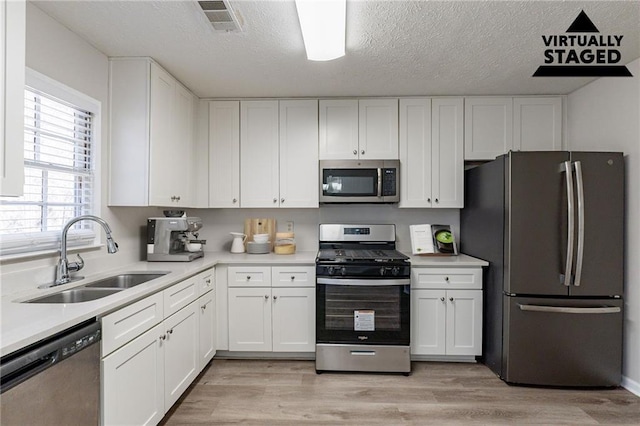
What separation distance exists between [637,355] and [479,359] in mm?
1053

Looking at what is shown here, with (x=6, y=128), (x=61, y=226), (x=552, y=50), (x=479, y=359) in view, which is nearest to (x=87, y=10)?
(x=6, y=128)

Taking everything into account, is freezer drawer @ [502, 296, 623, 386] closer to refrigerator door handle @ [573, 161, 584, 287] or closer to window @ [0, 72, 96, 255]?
refrigerator door handle @ [573, 161, 584, 287]

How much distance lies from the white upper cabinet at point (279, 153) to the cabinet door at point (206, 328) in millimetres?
1011

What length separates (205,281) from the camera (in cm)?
263

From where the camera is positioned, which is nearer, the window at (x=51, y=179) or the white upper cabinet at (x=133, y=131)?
the window at (x=51, y=179)

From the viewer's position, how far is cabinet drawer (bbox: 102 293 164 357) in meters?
1.47

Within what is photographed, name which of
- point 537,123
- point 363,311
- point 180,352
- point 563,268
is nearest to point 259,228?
point 363,311

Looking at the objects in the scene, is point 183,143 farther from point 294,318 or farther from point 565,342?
point 565,342

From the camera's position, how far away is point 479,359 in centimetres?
292

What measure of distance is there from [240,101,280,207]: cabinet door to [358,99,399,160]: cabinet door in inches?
32.9

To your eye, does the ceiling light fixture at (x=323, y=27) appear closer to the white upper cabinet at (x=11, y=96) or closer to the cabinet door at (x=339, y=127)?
the cabinet door at (x=339, y=127)

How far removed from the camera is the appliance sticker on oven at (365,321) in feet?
8.85

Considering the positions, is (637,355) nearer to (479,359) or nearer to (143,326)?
(479,359)

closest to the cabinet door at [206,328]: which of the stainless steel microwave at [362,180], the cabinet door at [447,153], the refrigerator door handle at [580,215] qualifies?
the stainless steel microwave at [362,180]
